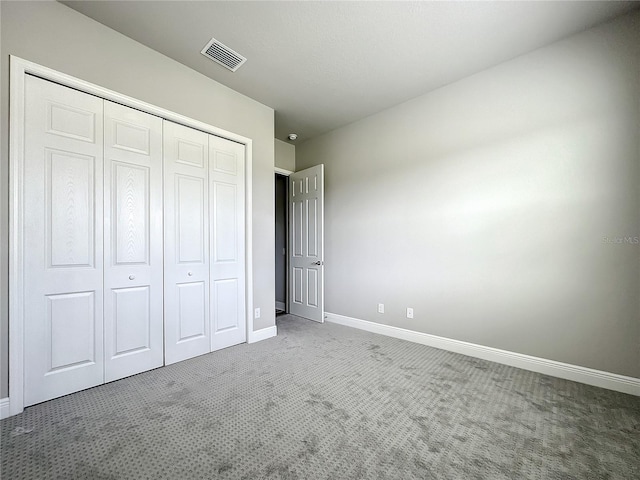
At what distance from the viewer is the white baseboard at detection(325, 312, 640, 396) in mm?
2137

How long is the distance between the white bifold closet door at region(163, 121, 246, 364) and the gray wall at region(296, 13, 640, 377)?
1.72 m

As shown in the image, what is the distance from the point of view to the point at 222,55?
2523 mm

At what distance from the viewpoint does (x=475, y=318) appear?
285 centimetres

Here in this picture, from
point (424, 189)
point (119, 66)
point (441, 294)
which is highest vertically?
point (119, 66)

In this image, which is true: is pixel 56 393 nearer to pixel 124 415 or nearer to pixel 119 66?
pixel 124 415

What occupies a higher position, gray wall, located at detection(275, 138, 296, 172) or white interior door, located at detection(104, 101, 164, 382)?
gray wall, located at detection(275, 138, 296, 172)

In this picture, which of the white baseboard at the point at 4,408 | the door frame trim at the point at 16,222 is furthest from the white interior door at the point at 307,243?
the white baseboard at the point at 4,408

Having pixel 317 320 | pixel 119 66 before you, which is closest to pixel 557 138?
pixel 317 320

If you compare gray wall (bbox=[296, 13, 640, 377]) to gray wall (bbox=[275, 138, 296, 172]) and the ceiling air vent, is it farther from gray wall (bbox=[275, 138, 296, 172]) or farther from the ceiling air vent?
the ceiling air vent

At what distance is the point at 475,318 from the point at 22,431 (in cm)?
359

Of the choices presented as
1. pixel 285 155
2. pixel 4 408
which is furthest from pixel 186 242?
pixel 285 155

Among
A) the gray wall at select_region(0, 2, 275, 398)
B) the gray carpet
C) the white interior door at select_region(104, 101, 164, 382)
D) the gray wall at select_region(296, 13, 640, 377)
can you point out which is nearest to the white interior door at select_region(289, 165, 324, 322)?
the gray wall at select_region(296, 13, 640, 377)

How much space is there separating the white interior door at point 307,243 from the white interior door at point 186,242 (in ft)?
5.44

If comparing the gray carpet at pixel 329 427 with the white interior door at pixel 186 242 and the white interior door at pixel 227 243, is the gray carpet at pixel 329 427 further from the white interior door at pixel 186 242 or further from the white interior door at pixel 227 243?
the white interior door at pixel 227 243
